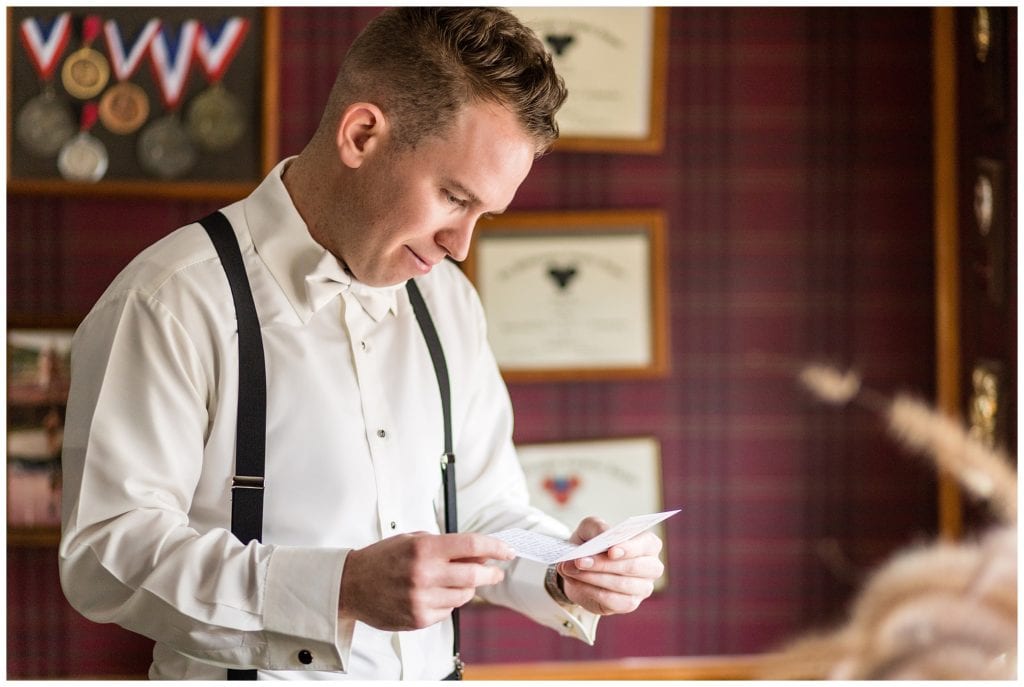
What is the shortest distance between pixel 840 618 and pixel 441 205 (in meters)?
1.99

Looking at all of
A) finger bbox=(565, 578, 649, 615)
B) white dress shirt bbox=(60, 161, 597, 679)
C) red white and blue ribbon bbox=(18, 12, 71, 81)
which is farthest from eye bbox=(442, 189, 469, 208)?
red white and blue ribbon bbox=(18, 12, 71, 81)

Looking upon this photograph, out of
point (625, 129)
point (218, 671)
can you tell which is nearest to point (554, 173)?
point (625, 129)

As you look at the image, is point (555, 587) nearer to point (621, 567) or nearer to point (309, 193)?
point (621, 567)

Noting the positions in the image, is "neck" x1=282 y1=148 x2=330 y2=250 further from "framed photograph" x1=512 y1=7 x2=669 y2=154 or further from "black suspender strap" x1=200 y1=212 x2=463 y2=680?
"framed photograph" x1=512 y1=7 x2=669 y2=154

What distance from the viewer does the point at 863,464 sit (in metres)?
2.89

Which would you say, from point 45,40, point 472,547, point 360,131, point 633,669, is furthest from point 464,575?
point 45,40

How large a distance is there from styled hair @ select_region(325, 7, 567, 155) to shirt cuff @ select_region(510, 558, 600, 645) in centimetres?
69

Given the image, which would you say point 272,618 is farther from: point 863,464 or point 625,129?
point 863,464

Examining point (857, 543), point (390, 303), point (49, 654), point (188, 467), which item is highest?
point (390, 303)

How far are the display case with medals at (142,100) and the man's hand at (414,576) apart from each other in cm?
164

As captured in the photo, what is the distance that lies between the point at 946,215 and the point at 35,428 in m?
2.51

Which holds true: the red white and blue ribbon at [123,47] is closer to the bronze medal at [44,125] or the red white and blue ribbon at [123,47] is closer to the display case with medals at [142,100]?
the display case with medals at [142,100]

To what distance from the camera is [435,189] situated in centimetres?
149

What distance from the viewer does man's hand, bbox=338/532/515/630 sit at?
123 centimetres
